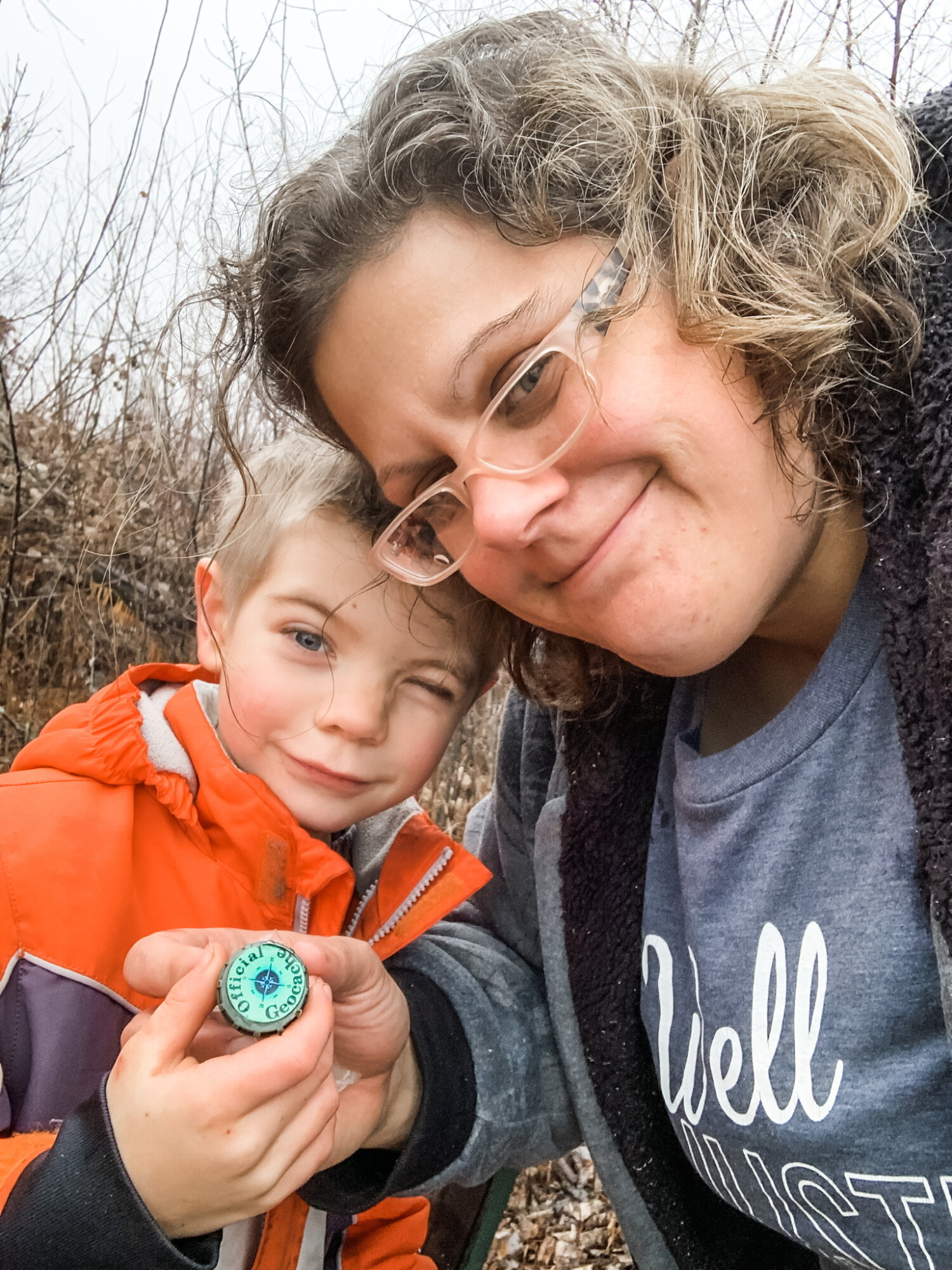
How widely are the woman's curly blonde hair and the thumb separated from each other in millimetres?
943

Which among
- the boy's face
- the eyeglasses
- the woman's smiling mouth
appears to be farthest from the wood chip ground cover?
the eyeglasses

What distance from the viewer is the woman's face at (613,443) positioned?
3.64 ft

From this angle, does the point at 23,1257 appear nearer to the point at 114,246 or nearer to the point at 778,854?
the point at 778,854

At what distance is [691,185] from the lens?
1150 millimetres

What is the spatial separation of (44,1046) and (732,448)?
4.31ft

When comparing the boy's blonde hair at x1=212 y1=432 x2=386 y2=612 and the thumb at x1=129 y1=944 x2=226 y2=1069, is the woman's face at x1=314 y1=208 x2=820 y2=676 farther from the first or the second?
the thumb at x1=129 y1=944 x2=226 y2=1069

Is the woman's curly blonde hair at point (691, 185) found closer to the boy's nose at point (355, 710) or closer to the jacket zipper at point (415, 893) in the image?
the boy's nose at point (355, 710)

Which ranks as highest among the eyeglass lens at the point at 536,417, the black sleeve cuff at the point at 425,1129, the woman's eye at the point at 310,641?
the eyeglass lens at the point at 536,417

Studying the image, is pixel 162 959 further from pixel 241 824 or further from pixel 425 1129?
pixel 425 1129

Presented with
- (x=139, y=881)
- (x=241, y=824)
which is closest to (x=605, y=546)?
(x=241, y=824)

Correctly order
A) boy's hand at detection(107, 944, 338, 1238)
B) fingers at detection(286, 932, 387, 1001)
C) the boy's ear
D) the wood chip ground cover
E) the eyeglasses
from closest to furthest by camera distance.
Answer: boy's hand at detection(107, 944, 338, 1238) → the eyeglasses → fingers at detection(286, 932, 387, 1001) → the boy's ear → the wood chip ground cover

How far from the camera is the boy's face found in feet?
5.43

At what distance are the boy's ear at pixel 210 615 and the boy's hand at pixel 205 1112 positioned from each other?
0.81 m

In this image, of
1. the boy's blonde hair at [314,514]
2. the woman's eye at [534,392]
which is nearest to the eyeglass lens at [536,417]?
the woman's eye at [534,392]
